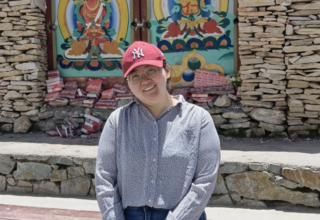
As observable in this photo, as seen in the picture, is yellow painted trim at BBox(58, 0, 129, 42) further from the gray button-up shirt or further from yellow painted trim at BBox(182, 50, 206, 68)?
the gray button-up shirt

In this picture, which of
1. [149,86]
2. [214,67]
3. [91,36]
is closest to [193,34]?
[214,67]

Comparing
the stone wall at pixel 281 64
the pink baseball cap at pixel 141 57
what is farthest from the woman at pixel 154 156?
the stone wall at pixel 281 64

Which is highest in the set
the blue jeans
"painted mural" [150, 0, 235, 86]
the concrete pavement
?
"painted mural" [150, 0, 235, 86]

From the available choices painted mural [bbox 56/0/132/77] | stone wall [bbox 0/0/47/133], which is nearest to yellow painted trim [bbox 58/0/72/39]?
painted mural [bbox 56/0/132/77]

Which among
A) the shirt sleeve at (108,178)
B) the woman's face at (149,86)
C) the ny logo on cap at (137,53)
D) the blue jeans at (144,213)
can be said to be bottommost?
the blue jeans at (144,213)

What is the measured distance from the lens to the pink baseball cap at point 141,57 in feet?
5.57

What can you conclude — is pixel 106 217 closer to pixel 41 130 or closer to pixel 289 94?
pixel 289 94

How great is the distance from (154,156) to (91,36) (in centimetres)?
466

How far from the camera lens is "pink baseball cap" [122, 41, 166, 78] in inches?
66.9

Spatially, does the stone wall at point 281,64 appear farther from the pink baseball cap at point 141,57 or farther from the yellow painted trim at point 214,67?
the pink baseball cap at point 141,57

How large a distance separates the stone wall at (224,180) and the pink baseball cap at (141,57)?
2486 mm

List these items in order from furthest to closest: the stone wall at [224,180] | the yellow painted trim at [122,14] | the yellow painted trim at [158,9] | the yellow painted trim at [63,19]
→ the yellow painted trim at [63,19] → the yellow painted trim at [122,14] → the yellow painted trim at [158,9] → the stone wall at [224,180]

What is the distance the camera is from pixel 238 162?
157 inches

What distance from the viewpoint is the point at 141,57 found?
170 cm
